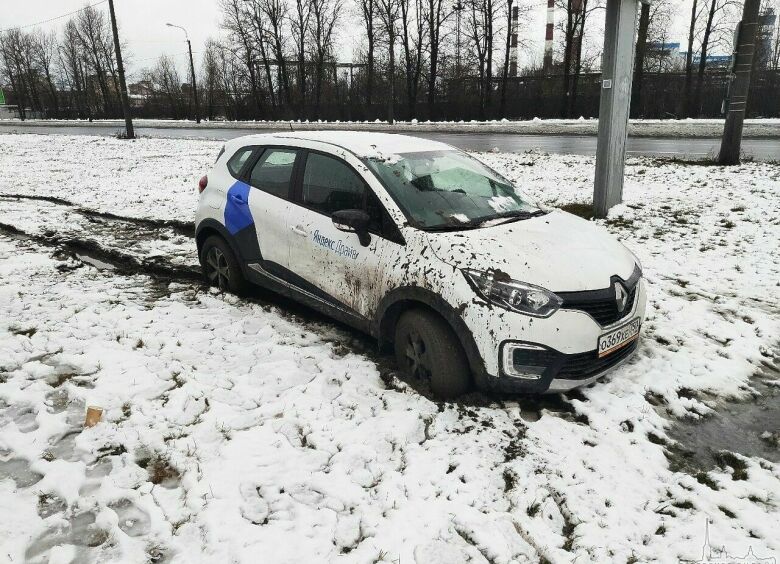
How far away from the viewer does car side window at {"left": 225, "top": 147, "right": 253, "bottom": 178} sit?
16.7 ft

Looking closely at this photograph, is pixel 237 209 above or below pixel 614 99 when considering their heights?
below

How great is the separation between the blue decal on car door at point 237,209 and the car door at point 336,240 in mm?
666

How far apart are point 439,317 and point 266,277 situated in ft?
6.39

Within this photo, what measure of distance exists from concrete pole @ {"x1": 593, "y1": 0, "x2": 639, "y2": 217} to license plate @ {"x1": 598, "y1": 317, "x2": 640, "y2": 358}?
499 centimetres

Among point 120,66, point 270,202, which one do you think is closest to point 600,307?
point 270,202

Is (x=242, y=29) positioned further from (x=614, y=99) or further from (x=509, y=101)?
(x=614, y=99)

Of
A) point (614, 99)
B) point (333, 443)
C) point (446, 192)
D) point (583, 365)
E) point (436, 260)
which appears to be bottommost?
point (333, 443)

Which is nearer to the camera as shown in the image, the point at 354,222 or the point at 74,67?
the point at 354,222

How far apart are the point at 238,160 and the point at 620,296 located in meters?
3.61

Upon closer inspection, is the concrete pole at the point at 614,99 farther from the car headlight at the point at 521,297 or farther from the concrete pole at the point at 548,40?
the concrete pole at the point at 548,40

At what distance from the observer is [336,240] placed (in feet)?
13.2

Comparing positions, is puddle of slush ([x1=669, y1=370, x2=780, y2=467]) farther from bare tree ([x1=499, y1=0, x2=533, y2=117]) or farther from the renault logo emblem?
bare tree ([x1=499, y1=0, x2=533, y2=117])

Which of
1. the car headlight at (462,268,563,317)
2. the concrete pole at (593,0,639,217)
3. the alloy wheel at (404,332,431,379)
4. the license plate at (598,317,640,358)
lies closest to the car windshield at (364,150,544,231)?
the car headlight at (462,268,563,317)

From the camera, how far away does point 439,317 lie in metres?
3.46
